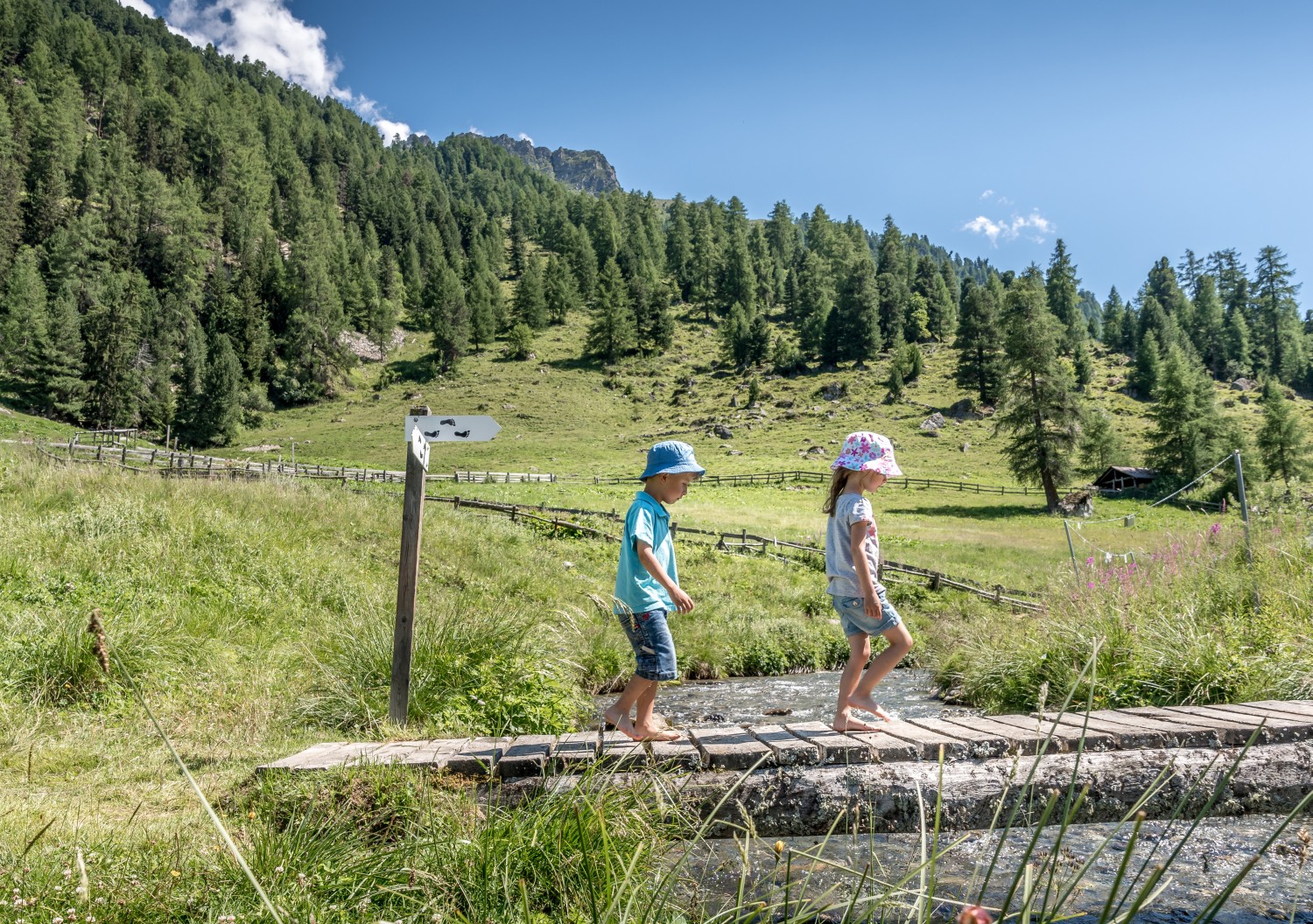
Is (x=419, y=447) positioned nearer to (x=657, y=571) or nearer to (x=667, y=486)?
(x=667, y=486)

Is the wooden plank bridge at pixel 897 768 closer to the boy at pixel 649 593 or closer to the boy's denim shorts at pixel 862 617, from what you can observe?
the boy at pixel 649 593

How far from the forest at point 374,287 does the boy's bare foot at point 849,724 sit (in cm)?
3983

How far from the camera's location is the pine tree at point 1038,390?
38.8 metres

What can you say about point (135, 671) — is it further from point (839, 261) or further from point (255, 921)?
point (839, 261)

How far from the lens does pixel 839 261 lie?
113562mm

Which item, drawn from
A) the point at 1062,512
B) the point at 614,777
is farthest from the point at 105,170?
the point at 614,777

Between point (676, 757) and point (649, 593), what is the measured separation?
110 centimetres

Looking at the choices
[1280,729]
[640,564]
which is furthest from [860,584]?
[1280,729]

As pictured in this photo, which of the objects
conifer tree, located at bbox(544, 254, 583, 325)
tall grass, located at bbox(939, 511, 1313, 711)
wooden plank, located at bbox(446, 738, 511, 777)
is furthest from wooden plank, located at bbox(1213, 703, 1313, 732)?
conifer tree, located at bbox(544, 254, 583, 325)

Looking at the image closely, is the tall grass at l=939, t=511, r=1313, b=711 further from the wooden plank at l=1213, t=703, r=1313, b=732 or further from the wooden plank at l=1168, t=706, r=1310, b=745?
the wooden plank at l=1168, t=706, r=1310, b=745

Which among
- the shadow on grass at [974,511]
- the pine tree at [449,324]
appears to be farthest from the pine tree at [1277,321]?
the pine tree at [449,324]

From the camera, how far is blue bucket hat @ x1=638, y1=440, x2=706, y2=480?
4.65 m

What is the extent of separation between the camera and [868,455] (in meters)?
4.73

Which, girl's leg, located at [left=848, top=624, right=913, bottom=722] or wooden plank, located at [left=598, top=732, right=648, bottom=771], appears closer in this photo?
wooden plank, located at [left=598, top=732, right=648, bottom=771]
